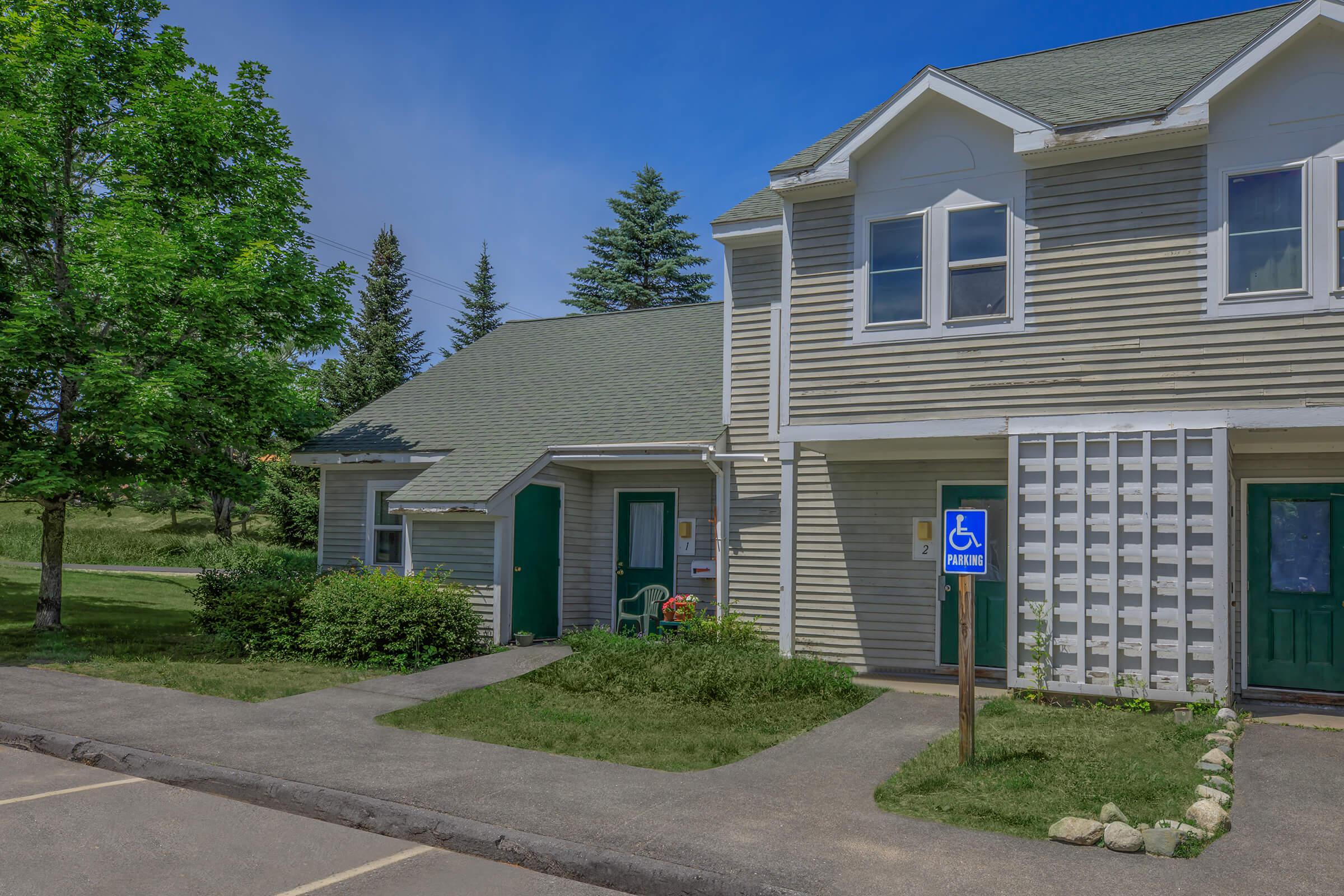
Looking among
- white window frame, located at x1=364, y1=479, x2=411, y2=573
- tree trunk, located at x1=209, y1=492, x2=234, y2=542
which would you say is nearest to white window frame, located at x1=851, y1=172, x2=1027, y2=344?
white window frame, located at x1=364, y1=479, x2=411, y2=573

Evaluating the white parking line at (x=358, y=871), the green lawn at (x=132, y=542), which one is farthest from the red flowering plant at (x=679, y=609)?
the green lawn at (x=132, y=542)

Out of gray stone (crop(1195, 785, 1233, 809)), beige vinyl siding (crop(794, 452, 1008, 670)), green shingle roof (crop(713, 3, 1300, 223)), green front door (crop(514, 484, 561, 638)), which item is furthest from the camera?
green front door (crop(514, 484, 561, 638))

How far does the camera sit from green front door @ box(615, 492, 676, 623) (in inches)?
592

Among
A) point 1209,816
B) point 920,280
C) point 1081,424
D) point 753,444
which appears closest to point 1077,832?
point 1209,816

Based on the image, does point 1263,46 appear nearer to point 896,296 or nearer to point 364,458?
point 896,296

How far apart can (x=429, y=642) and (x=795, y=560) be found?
4862mm

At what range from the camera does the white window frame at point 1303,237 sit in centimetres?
941

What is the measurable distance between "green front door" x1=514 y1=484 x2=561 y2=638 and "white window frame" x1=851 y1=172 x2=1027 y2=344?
220 inches

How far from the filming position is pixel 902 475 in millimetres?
12445

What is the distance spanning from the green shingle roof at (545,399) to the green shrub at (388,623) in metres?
1.52

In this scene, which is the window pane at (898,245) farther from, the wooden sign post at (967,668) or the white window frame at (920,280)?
the wooden sign post at (967,668)

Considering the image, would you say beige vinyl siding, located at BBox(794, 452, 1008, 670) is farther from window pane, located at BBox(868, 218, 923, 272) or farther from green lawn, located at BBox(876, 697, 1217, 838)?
green lawn, located at BBox(876, 697, 1217, 838)

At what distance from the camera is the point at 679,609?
13.7 m

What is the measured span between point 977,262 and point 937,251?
0.46m
